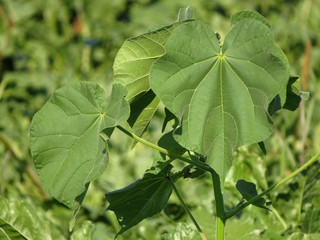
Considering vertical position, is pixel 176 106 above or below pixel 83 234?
above

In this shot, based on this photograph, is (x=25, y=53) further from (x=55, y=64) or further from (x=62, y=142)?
(x=62, y=142)

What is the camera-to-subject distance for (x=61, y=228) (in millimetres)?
1384

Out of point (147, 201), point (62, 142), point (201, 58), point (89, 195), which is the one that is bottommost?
point (89, 195)

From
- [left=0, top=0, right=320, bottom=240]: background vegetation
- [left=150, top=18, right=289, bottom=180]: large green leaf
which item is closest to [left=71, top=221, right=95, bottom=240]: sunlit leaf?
[left=0, top=0, right=320, bottom=240]: background vegetation

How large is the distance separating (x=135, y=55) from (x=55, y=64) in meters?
3.08

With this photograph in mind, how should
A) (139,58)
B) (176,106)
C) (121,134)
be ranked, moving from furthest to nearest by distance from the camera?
1. (121,134)
2. (139,58)
3. (176,106)

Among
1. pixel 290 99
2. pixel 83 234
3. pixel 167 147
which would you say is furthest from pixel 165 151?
pixel 83 234

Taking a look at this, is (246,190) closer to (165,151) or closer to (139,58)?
(165,151)

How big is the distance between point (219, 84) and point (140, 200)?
0.26 metres

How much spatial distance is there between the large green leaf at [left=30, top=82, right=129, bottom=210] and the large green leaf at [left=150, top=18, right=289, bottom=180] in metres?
0.09

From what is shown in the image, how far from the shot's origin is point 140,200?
3.03ft

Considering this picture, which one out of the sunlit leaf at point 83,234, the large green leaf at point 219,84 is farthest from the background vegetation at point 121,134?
the large green leaf at point 219,84

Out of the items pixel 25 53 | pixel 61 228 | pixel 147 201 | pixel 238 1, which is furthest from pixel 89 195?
pixel 238 1

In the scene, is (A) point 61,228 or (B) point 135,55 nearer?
(B) point 135,55
